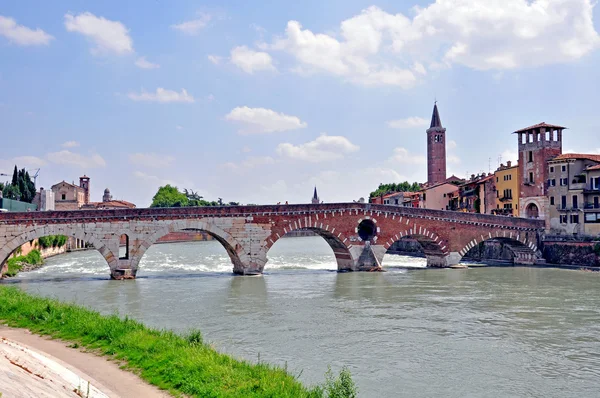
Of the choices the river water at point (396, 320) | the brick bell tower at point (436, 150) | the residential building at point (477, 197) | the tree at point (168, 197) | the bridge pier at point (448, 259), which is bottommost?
the river water at point (396, 320)

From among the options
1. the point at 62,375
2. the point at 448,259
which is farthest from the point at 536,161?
the point at 62,375

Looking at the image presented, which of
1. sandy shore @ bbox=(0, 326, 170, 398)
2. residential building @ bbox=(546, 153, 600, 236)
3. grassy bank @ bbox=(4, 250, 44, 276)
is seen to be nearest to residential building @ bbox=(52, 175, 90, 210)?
grassy bank @ bbox=(4, 250, 44, 276)

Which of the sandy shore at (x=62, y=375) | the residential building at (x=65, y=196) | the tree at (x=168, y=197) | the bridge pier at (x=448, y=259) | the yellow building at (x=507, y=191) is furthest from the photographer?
the tree at (x=168, y=197)

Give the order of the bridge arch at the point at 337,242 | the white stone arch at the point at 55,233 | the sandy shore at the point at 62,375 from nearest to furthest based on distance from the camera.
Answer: the sandy shore at the point at 62,375, the white stone arch at the point at 55,233, the bridge arch at the point at 337,242

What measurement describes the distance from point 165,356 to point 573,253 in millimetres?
33027

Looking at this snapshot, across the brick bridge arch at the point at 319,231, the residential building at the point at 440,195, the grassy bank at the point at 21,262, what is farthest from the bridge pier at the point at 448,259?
the grassy bank at the point at 21,262

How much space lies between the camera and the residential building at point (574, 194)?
3866 cm

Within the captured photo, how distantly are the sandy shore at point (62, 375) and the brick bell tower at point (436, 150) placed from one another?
227ft

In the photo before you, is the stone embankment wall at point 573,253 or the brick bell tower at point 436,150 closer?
the stone embankment wall at point 573,253

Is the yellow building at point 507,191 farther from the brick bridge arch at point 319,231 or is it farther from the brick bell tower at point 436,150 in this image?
the brick bell tower at point 436,150

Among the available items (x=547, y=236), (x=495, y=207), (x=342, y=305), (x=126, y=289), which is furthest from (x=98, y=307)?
(x=495, y=207)

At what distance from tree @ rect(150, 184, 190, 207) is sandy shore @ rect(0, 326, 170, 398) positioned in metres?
83.9

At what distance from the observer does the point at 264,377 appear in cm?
1110

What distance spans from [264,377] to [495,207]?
4224 centimetres
